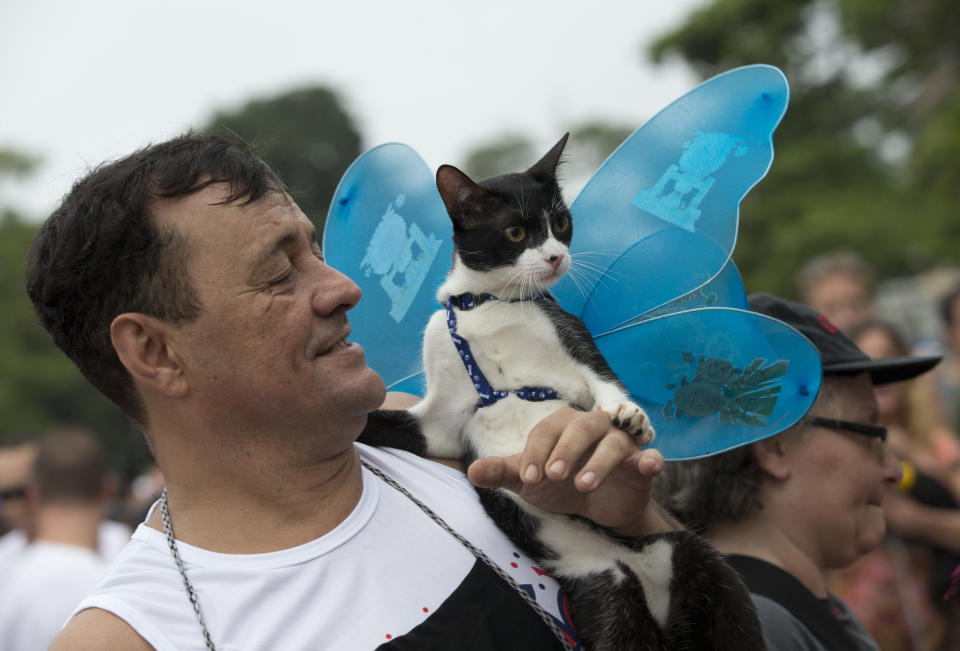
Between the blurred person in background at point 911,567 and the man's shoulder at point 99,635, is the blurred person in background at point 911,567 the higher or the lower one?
the lower one

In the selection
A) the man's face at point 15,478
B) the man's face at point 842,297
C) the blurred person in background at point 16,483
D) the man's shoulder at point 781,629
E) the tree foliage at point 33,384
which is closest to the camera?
the man's shoulder at point 781,629

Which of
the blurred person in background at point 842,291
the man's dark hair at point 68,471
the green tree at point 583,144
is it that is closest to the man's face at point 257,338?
the man's dark hair at point 68,471

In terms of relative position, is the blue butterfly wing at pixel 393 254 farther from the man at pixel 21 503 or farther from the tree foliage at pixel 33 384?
the tree foliage at pixel 33 384

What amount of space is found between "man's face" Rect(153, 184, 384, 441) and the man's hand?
36cm

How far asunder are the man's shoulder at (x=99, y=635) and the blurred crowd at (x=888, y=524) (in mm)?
2581

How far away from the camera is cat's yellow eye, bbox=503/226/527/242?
7.00 feet

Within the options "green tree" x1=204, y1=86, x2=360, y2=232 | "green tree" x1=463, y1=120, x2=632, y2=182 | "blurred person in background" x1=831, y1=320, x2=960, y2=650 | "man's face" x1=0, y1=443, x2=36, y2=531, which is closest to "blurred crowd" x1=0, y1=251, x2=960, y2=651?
"blurred person in background" x1=831, y1=320, x2=960, y2=650

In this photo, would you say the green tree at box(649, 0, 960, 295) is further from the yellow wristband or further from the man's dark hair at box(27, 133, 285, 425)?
the man's dark hair at box(27, 133, 285, 425)

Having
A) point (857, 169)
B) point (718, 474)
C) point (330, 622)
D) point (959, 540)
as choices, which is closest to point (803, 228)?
point (857, 169)

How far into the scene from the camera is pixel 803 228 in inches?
786

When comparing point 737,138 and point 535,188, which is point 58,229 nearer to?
point 535,188

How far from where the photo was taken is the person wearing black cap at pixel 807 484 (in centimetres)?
237

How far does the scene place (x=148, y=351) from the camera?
1.75m

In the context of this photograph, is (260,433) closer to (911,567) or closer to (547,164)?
(547,164)
